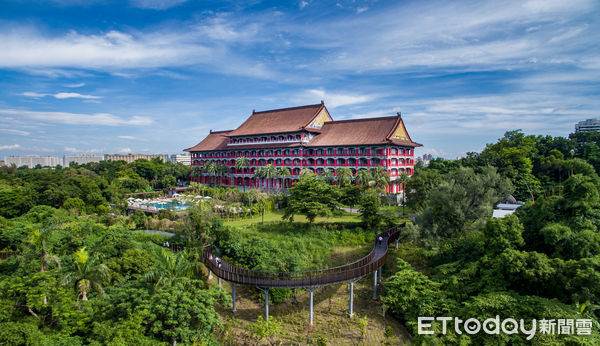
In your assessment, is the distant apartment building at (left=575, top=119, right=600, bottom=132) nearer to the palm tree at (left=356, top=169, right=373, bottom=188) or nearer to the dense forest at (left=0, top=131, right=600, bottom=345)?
the palm tree at (left=356, top=169, right=373, bottom=188)

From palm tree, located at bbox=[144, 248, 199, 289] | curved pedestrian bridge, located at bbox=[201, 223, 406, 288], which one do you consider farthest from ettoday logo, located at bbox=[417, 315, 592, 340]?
palm tree, located at bbox=[144, 248, 199, 289]

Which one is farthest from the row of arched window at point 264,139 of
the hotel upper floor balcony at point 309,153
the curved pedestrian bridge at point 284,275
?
the curved pedestrian bridge at point 284,275

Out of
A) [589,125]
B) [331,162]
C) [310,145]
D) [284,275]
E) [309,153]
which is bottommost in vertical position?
[284,275]

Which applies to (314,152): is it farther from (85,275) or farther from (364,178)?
(85,275)

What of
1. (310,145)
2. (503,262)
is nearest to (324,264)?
(503,262)

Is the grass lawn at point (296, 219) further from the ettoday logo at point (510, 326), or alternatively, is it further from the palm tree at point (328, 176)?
the ettoday logo at point (510, 326)

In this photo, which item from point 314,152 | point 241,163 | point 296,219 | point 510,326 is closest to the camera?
point 510,326

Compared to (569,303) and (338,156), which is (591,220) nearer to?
(569,303)
